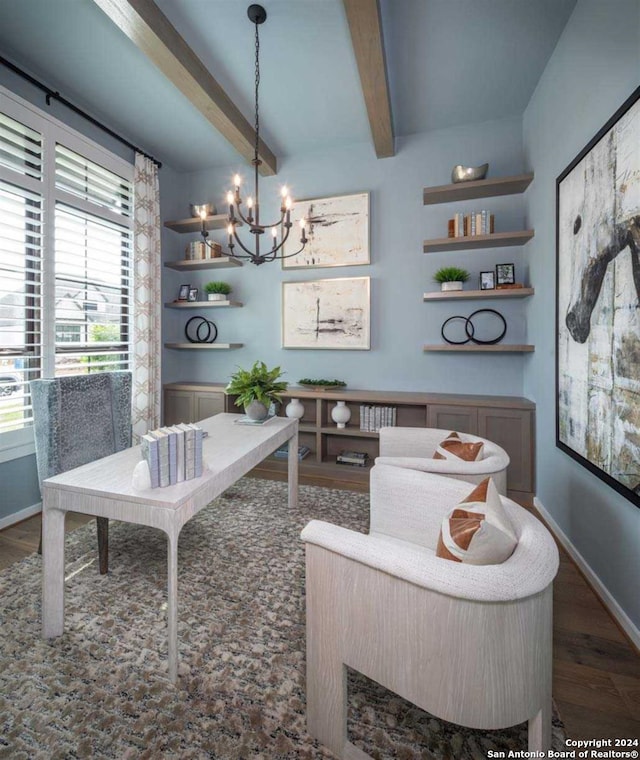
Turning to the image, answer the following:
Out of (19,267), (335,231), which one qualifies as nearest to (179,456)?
(19,267)

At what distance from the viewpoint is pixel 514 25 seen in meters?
2.17

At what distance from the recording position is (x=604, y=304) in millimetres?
1655

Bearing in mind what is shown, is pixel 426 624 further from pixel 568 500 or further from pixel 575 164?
pixel 575 164

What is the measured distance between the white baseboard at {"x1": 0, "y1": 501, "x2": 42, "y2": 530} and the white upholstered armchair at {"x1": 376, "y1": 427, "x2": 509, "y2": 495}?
8.26ft

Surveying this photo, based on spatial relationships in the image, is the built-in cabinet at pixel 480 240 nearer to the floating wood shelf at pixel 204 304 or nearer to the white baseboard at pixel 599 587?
the white baseboard at pixel 599 587

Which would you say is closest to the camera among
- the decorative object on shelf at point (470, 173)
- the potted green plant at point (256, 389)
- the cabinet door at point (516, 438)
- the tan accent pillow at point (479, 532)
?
the tan accent pillow at point (479, 532)

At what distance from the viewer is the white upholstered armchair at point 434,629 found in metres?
0.79

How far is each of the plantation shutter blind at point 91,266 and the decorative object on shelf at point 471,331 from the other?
9.60 feet

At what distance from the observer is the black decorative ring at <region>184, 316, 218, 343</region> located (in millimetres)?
4055

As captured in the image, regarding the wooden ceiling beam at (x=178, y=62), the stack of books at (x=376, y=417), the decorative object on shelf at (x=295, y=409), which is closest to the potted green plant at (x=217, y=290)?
the wooden ceiling beam at (x=178, y=62)

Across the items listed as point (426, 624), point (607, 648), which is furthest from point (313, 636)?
point (607, 648)

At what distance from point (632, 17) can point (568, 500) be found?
7.48 ft

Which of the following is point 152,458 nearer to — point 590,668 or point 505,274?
point 590,668

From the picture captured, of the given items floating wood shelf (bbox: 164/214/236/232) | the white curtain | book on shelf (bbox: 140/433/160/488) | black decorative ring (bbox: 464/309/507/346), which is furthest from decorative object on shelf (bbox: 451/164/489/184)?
book on shelf (bbox: 140/433/160/488)
